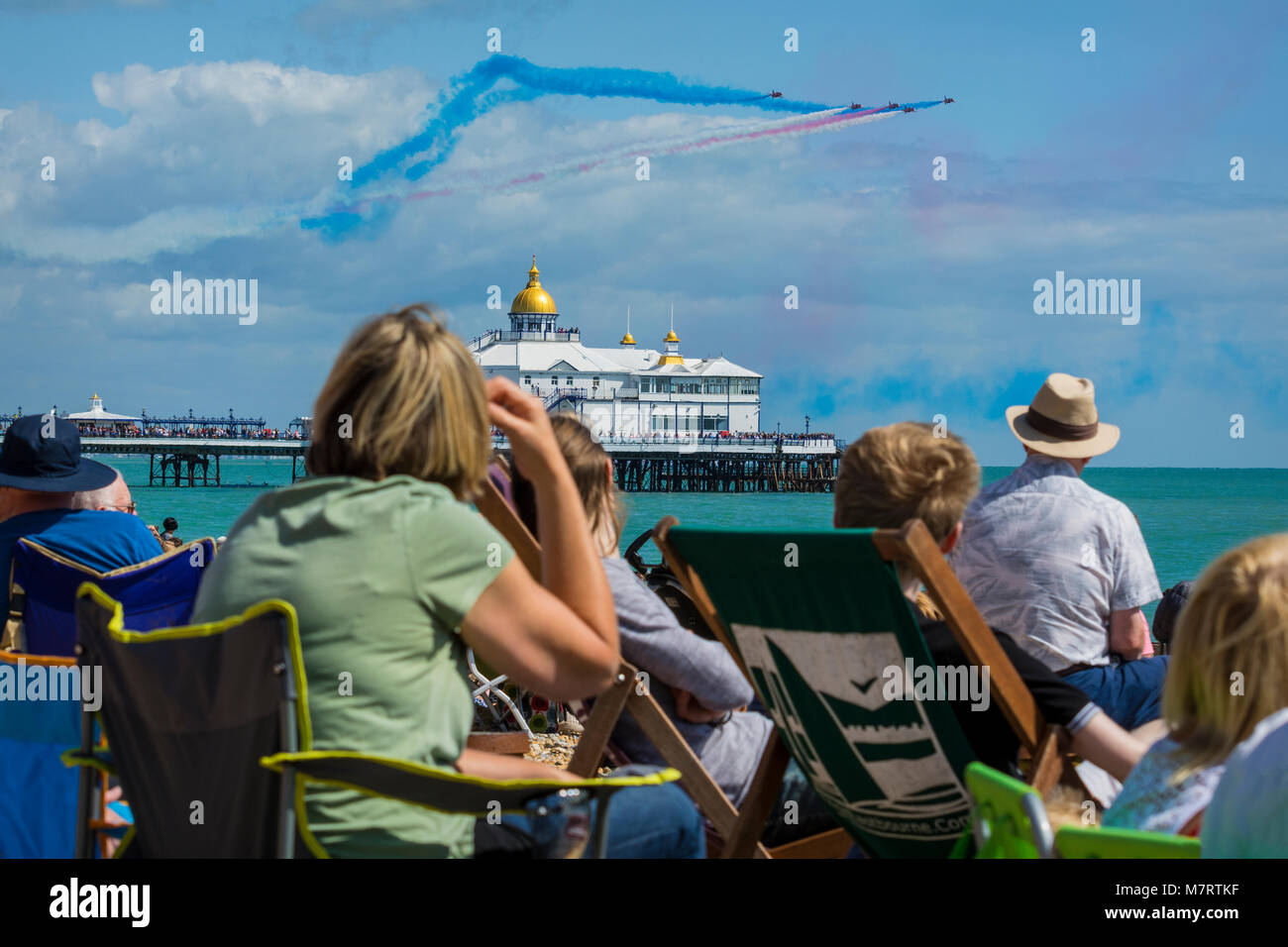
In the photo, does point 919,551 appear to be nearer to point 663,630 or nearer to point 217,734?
point 663,630

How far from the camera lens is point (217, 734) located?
1.88 m

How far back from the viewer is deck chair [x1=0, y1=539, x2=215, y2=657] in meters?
3.45

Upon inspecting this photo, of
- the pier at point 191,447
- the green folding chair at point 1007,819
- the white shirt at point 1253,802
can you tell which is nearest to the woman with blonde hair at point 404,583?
the green folding chair at point 1007,819

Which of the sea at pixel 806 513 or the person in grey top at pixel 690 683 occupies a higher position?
the person in grey top at pixel 690 683

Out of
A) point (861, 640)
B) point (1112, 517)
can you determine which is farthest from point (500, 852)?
point (1112, 517)

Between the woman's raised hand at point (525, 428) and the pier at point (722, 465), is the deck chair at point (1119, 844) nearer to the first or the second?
the woman's raised hand at point (525, 428)

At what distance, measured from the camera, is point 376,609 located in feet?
6.14

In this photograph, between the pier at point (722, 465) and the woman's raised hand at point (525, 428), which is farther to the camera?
the pier at point (722, 465)

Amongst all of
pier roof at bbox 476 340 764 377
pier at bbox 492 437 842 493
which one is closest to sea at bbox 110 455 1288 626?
pier at bbox 492 437 842 493

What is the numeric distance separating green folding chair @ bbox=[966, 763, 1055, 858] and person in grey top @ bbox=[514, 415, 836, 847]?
1172 millimetres

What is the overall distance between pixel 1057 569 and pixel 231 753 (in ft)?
7.09

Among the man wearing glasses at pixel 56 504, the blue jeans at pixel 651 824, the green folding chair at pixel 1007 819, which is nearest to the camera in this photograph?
the green folding chair at pixel 1007 819

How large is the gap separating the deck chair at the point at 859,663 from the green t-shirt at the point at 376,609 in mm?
777

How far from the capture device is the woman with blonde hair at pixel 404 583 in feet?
6.15
